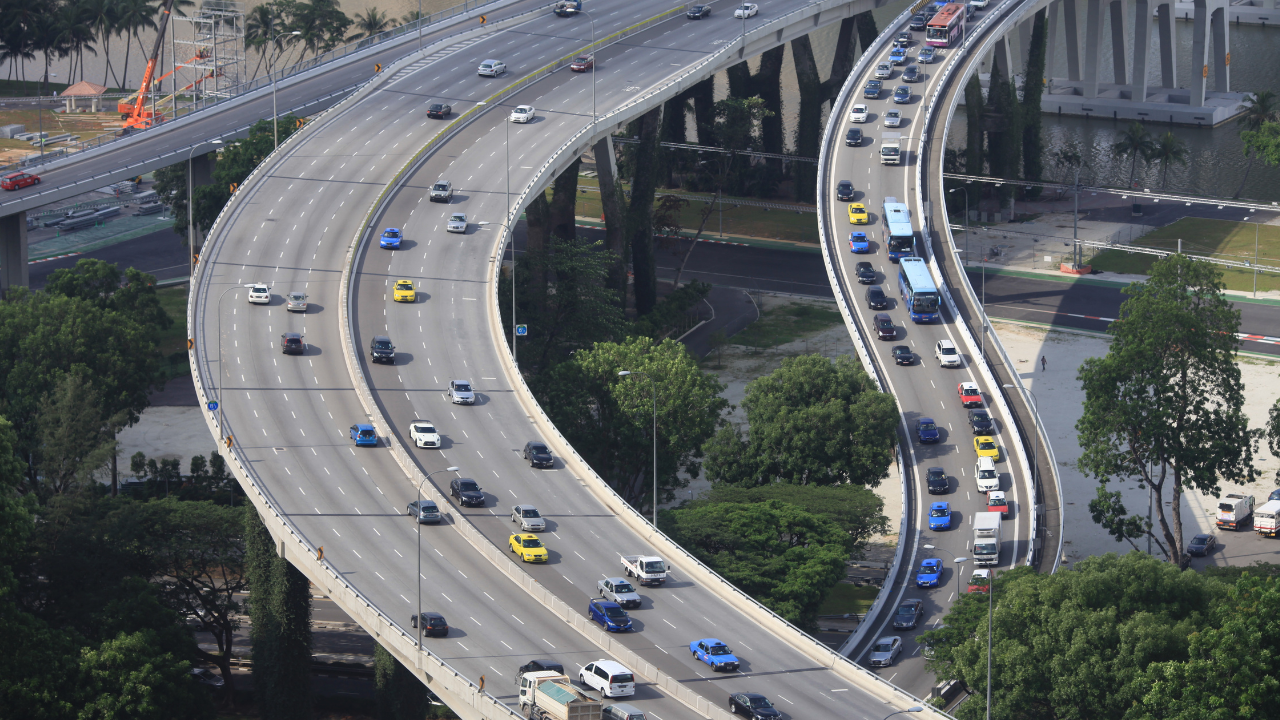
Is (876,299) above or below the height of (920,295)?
below

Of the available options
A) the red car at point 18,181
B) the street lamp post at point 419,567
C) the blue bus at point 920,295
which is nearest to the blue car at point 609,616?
the street lamp post at point 419,567

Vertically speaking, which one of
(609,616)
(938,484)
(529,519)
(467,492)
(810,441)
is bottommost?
(938,484)

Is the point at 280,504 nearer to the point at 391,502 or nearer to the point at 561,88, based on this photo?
the point at 391,502

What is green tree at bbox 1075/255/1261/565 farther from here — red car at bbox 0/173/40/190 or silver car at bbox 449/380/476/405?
red car at bbox 0/173/40/190

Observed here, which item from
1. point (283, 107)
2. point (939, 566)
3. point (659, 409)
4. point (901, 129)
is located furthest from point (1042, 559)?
point (283, 107)

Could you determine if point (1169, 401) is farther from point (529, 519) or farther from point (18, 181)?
point (18, 181)

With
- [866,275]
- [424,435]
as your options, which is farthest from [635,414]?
[866,275]
